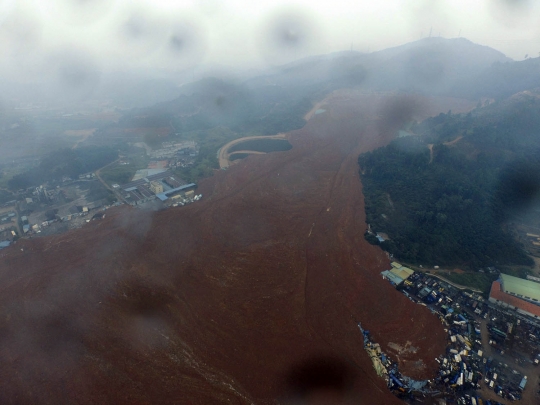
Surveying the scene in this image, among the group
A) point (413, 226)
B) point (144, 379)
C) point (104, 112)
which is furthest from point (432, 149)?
point (104, 112)

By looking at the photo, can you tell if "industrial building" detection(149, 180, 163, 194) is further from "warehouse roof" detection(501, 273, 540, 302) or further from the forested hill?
"warehouse roof" detection(501, 273, 540, 302)

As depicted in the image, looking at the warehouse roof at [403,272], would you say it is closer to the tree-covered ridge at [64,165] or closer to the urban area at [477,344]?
the urban area at [477,344]

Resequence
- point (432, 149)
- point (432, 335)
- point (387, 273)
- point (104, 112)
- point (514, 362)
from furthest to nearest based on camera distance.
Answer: point (104, 112), point (432, 149), point (387, 273), point (432, 335), point (514, 362)

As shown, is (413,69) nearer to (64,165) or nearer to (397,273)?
(397,273)

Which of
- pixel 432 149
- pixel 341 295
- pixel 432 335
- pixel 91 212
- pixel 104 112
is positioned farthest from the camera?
pixel 104 112

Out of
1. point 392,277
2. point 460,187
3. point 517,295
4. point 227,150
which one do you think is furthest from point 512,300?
point 227,150

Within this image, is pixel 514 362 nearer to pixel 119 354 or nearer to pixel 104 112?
pixel 119 354
